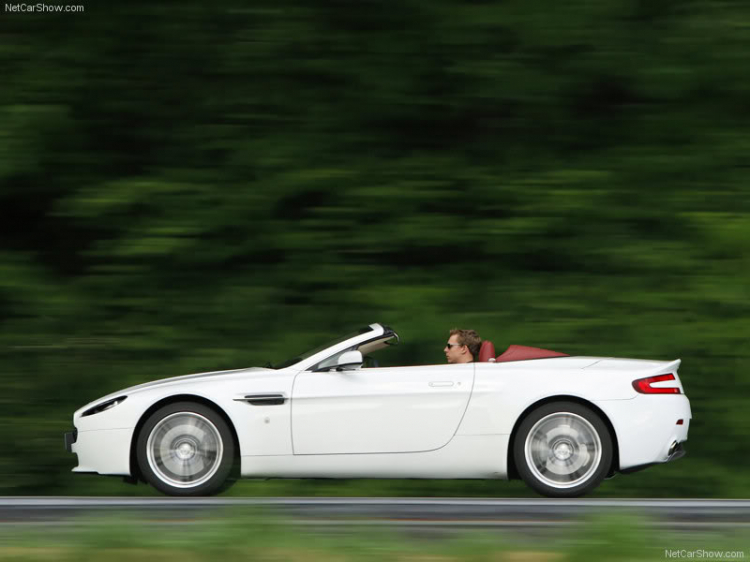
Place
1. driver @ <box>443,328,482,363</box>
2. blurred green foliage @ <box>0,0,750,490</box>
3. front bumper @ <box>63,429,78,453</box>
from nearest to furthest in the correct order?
front bumper @ <box>63,429,78,453</box> → driver @ <box>443,328,482,363</box> → blurred green foliage @ <box>0,0,750,490</box>

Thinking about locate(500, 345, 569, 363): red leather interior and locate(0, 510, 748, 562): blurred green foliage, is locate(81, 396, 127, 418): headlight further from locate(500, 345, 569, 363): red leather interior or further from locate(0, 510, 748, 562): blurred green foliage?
locate(500, 345, 569, 363): red leather interior

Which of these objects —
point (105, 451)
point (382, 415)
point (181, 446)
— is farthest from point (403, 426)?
point (105, 451)

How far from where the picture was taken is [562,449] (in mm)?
7754

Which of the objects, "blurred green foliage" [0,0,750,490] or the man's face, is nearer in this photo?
the man's face

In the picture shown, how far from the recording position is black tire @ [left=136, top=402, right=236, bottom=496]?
7836mm

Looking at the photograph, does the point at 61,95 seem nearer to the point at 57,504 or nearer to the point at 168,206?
the point at 168,206

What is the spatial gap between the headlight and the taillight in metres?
3.55

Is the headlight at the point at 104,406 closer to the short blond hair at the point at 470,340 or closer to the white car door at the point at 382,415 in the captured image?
the white car door at the point at 382,415

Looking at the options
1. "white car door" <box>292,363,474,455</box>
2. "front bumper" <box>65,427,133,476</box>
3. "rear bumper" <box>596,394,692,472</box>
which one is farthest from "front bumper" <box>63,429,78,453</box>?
"rear bumper" <box>596,394,692,472</box>

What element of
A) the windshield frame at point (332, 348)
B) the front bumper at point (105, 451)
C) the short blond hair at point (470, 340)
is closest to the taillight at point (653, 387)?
the short blond hair at point (470, 340)

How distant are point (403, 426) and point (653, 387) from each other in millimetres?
1740

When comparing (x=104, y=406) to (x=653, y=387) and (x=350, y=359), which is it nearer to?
(x=350, y=359)

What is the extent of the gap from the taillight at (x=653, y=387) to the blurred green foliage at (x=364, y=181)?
8.86 feet

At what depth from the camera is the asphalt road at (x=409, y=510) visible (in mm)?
6613
